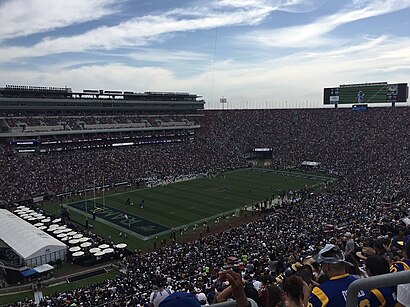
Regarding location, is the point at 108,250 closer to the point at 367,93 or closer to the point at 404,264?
the point at 404,264

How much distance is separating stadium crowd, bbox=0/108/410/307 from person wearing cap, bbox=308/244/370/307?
0.24 meters

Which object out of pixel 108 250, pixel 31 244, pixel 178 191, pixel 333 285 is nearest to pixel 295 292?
pixel 333 285

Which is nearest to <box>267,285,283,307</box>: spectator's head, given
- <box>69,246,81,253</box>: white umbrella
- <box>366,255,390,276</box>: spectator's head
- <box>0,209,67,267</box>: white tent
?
<box>366,255,390,276</box>: spectator's head

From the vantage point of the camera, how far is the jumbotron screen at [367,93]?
208 feet

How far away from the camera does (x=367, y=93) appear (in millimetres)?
66688

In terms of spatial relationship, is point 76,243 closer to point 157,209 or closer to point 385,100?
point 157,209

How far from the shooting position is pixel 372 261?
4.07 m

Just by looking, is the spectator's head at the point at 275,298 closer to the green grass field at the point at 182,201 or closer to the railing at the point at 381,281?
the railing at the point at 381,281

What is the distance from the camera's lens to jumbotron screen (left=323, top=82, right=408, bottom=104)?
208ft

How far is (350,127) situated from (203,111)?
3091 cm

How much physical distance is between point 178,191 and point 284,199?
41.7 ft

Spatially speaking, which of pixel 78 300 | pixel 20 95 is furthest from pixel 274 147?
pixel 78 300

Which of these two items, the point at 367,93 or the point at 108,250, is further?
the point at 367,93

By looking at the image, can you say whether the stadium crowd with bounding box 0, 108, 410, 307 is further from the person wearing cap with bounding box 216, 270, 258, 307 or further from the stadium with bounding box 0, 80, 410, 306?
the person wearing cap with bounding box 216, 270, 258, 307
